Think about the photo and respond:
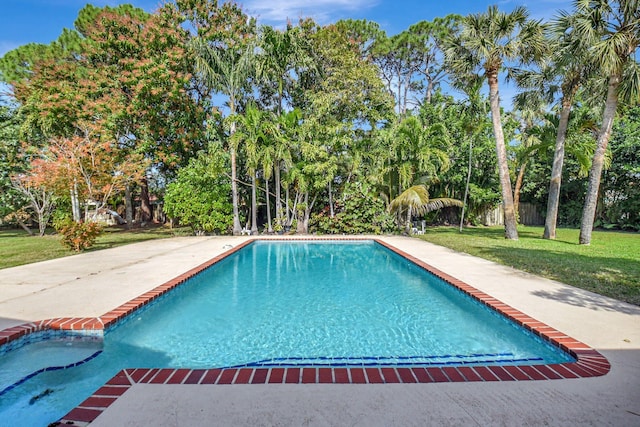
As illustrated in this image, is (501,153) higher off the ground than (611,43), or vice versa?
(611,43)

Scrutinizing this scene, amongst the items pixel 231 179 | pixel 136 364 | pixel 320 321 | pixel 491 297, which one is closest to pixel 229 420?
pixel 136 364

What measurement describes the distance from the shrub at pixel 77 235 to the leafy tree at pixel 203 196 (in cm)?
446

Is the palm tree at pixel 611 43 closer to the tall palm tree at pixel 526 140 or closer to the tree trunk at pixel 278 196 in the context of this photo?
the tall palm tree at pixel 526 140

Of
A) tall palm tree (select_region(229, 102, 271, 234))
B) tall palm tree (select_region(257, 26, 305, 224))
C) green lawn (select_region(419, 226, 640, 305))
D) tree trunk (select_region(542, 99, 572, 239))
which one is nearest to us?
green lawn (select_region(419, 226, 640, 305))

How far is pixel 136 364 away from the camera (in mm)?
3215

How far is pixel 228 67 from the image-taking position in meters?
13.4

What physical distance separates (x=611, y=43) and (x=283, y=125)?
33.5ft

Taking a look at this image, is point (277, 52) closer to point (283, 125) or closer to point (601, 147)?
Answer: point (283, 125)

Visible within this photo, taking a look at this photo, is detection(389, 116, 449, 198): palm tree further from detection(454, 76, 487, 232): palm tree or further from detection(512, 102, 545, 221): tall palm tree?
detection(512, 102, 545, 221): tall palm tree

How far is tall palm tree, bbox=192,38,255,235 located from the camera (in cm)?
1316

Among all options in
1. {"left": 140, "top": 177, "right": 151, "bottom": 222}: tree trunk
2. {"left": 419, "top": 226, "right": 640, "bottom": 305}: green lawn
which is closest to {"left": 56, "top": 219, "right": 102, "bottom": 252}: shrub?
{"left": 419, "top": 226, "right": 640, "bottom": 305}: green lawn

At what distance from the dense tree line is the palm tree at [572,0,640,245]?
0.95m

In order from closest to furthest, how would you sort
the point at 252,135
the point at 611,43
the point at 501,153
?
1. the point at 611,43
2. the point at 501,153
3. the point at 252,135

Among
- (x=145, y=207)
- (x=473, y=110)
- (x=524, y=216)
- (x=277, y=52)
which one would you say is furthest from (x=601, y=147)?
(x=145, y=207)
